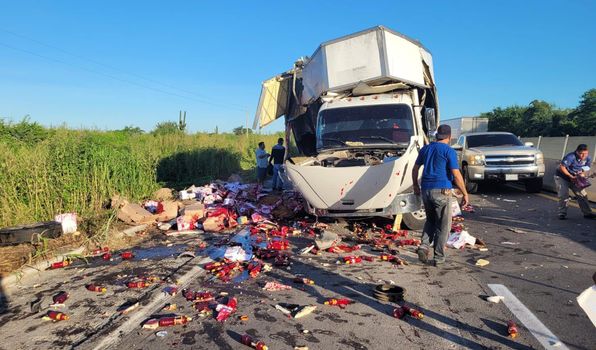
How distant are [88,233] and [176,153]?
1032 centimetres

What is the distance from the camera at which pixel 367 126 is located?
9117mm

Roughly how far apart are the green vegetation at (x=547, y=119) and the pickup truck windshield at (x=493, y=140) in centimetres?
2774

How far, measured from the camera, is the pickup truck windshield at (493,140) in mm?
14178

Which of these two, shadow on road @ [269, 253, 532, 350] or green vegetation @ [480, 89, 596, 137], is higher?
green vegetation @ [480, 89, 596, 137]

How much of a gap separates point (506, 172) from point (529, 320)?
9.84m

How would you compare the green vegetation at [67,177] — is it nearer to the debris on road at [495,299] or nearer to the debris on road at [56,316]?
the debris on road at [56,316]

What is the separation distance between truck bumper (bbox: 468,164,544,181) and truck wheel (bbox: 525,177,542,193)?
0.78ft

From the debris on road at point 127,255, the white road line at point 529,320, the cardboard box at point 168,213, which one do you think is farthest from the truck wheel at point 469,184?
the debris on road at point 127,255

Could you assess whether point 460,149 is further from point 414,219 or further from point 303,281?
point 303,281

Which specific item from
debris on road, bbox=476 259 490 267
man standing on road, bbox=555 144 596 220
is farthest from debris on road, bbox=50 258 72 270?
man standing on road, bbox=555 144 596 220

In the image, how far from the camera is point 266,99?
11477mm

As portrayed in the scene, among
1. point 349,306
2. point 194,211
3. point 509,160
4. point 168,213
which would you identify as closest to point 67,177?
point 168,213

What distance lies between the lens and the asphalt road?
384cm

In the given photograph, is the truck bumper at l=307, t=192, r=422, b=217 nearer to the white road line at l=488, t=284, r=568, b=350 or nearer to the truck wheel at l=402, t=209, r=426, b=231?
the truck wheel at l=402, t=209, r=426, b=231
